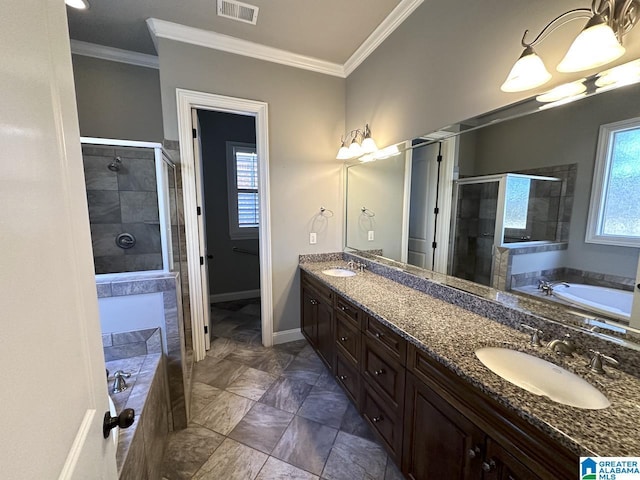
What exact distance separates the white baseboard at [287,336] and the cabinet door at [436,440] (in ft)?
5.71

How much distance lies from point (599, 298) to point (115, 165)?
302 cm

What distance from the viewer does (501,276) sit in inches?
58.1

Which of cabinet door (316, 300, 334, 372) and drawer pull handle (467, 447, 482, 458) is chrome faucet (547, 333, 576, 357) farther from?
cabinet door (316, 300, 334, 372)

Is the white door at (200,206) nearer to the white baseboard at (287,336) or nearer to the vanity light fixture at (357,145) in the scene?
the white baseboard at (287,336)

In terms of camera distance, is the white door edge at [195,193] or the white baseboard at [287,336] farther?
the white baseboard at [287,336]

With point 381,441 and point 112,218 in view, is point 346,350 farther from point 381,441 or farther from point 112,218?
point 112,218

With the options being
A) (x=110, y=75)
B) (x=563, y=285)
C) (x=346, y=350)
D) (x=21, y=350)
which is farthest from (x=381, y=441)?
(x=110, y=75)

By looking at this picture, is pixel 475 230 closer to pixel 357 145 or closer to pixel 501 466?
pixel 501 466

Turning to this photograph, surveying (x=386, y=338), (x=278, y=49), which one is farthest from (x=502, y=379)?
(x=278, y=49)

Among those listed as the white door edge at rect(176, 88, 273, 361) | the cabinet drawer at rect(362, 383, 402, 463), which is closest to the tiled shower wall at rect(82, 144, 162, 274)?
the white door edge at rect(176, 88, 273, 361)

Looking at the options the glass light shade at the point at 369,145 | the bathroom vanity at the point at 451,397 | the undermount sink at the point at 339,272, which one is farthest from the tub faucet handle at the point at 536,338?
the glass light shade at the point at 369,145

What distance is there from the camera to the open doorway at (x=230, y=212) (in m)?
3.79

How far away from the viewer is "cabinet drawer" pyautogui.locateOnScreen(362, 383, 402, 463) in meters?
1.41

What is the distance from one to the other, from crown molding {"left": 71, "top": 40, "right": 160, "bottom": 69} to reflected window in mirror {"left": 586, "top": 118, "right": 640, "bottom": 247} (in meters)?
3.38
